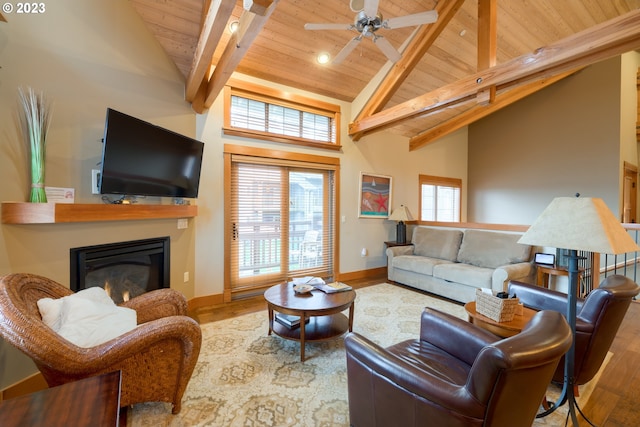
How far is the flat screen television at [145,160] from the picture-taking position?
7.20 feet

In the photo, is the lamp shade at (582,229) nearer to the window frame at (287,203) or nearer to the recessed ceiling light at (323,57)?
the window frame at (287,203)

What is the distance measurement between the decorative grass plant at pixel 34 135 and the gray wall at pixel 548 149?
777 cm

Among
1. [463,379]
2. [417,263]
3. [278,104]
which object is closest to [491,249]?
[417,263]

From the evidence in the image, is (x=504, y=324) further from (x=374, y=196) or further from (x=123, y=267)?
(x=374, y=196)

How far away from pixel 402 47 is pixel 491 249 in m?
3.20

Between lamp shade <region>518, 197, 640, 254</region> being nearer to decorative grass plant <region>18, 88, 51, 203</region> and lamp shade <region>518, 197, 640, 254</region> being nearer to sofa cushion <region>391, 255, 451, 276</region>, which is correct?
sofa cushion <region>391, 255, 451, 276</region>

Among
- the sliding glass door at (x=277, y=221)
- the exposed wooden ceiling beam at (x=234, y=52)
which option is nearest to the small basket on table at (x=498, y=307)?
the exposed wooden ceiling beam at (x=234, y=52)

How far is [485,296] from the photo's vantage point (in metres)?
1.94

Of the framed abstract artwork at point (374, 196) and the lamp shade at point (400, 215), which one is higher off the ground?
the framed abstract artwork at point (374, 196)

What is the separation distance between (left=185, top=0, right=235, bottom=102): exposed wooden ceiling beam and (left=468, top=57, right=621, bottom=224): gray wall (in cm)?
665

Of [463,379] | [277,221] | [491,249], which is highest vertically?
[277,221]

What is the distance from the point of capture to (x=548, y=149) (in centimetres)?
598

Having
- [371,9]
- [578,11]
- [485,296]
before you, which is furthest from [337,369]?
[578,11]

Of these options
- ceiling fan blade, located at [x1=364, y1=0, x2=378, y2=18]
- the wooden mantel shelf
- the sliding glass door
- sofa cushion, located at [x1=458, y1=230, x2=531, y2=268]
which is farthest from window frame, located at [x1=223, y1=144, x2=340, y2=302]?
ceiling fan blade, located at [x1=364, y1=0, x2=378, y2=18]
